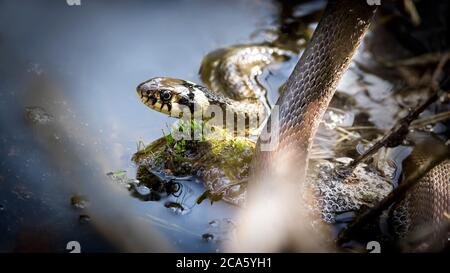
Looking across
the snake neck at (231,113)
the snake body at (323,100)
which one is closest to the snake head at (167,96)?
the snake neck at (231,113)

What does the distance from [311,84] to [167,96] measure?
98cm

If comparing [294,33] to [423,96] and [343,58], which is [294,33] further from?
[343,58]

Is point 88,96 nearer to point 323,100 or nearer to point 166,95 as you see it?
point 166,95

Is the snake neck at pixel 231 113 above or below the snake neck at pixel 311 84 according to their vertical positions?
below

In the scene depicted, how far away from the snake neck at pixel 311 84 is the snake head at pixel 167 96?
708 mm

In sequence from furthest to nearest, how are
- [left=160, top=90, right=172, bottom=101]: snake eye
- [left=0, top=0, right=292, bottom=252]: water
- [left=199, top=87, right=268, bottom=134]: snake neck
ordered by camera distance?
[left=199, top=87, right=268, bottom=134]: snake neck → [left=160, top=90, right=172, bottom=101]: snake eye → [left=0, top=0, right=292, bottom=252]: water

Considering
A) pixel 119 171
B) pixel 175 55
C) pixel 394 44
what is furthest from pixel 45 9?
pixel 394 44

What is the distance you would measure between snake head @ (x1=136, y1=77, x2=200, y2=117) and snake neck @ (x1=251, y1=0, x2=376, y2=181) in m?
0.71

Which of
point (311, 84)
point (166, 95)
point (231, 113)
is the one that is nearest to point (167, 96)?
point (166, 95)

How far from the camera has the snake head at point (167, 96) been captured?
308 cm

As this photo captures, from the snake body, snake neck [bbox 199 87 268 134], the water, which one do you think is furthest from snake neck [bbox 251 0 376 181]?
snake neck [bbox 199 87 268 134]

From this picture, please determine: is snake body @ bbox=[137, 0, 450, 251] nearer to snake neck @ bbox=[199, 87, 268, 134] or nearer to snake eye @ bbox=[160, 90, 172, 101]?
snake neck @ bbox=[199, 87, 268, 134]

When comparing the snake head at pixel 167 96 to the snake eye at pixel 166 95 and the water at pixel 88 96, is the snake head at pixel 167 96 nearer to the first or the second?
the snake eye at pixel 166 95

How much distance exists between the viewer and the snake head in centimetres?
308
